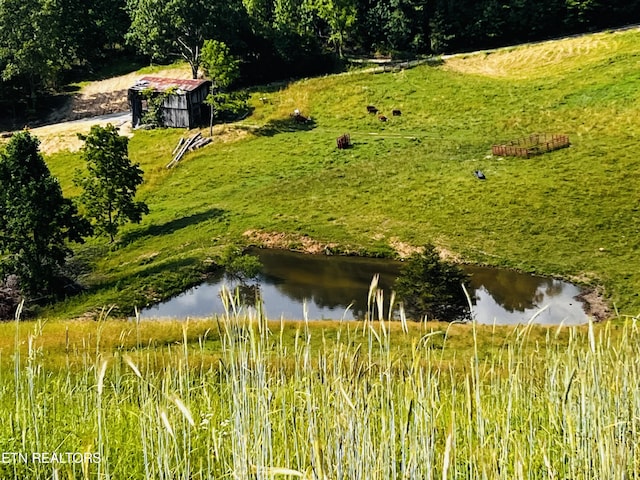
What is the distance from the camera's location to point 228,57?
59.5 meters

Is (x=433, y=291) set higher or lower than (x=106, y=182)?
lower

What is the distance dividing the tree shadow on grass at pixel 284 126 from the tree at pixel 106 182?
17.1m

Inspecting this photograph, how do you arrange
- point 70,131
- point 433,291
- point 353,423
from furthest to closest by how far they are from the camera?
point 70,131
point 433,291
point 353,423

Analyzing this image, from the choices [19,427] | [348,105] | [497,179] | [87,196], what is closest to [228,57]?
[348,105]

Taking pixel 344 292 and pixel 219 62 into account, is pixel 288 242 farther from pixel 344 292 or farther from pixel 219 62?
pixel 219 62

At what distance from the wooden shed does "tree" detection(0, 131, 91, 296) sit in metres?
27.1

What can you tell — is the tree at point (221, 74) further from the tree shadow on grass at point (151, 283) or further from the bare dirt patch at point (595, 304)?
the bare dirt patch at point (595, 304)

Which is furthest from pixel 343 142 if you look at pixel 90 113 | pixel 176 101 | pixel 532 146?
pixel 90 113

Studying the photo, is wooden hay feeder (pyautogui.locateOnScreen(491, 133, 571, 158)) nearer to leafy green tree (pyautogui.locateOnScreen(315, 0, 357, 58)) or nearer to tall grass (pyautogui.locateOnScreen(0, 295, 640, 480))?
leafy green tree (pyautogui.locateOnScreen(315, 0, 357, 58))

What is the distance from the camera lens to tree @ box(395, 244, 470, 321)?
27.9 m

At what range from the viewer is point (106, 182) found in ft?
134

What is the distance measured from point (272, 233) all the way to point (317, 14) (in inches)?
1888

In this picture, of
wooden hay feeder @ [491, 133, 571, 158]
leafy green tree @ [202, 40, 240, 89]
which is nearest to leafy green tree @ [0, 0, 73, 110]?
leafy green tree @ [202, 40, 240, 89]

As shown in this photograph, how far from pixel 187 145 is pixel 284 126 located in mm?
8624
